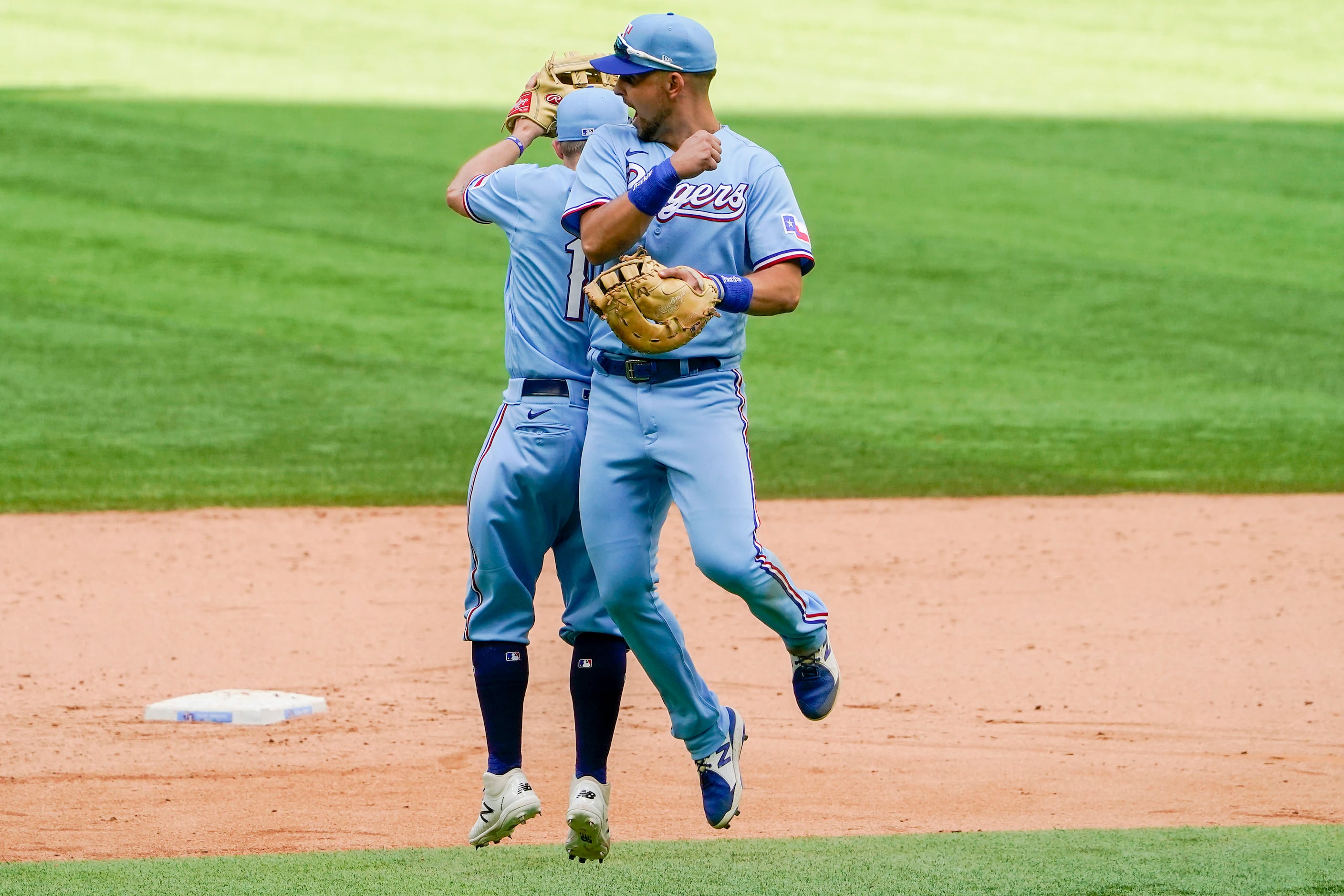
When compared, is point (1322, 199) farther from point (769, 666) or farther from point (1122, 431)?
point (769, 666)

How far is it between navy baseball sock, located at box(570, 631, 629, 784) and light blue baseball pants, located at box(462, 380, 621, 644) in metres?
0.06

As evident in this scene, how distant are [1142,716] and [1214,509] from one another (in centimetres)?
403

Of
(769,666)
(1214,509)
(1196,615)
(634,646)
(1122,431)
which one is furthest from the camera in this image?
(1122,431)

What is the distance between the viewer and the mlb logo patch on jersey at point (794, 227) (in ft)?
15.6

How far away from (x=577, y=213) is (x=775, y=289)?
0.54 m

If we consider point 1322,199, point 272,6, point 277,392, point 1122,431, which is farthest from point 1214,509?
point 272,6

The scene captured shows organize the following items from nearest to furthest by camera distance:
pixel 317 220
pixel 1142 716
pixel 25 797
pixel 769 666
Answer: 1. pixel 25 797
2. pixel 1142 716
3. pixel 769 666
4. pixel 317 220

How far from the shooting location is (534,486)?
16.4 ft

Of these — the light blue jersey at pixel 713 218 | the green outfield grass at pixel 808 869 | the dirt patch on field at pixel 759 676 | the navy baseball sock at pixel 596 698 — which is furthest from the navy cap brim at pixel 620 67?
the dirt patch on field at pixel 759 676

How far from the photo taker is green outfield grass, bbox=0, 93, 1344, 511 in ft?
39.9

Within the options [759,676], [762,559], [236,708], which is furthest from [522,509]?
[759,676]

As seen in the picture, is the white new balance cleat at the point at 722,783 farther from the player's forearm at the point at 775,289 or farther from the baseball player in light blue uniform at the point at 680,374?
the player's forearm at the point at 775,289

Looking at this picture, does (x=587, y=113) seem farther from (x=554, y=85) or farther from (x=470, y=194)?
(x=470, y=194)

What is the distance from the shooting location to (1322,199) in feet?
62.8
